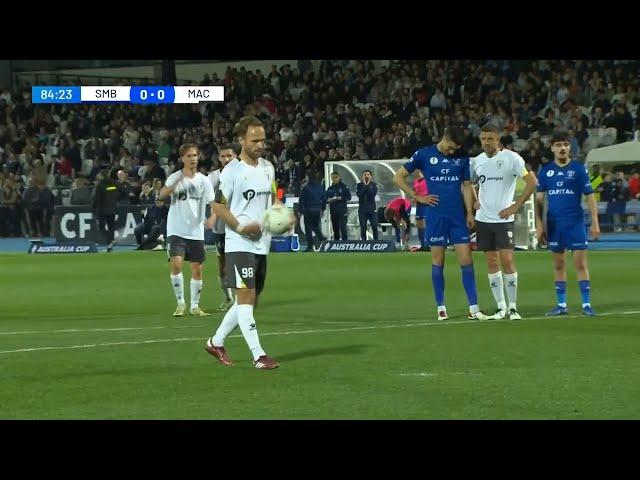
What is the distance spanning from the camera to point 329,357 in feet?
40.4

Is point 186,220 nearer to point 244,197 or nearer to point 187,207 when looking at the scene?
point 187,207

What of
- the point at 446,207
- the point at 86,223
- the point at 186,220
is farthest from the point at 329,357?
the point at 86,223

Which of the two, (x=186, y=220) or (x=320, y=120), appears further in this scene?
(x=320, y=120)

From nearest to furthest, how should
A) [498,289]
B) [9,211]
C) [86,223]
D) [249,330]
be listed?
[249,330]
[498,289]
[86,223]
[9,211]

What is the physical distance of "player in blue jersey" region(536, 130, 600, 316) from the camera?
16.3 m

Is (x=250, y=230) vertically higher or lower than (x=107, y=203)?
lower

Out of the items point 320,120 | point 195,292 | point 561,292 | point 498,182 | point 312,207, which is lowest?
point 561,292

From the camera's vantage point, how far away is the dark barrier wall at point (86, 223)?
4088 centimetres

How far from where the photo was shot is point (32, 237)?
45.7m

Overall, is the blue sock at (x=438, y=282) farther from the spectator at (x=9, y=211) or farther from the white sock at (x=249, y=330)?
the spectator at (x=9, y=211)

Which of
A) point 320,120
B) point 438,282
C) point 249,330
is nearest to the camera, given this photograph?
point 249,330

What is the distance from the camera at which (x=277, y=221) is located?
11703mm

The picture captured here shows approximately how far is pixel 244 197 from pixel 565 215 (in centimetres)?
602

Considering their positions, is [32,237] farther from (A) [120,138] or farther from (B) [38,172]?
(A) [120,138]
